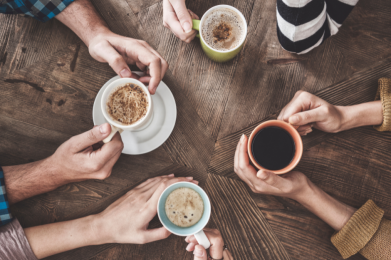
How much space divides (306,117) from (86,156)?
0.94 metres

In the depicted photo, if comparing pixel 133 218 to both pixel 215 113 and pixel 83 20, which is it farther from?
pixel 83 20

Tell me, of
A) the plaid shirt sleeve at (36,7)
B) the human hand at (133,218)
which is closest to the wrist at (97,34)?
the plaid shirt sleeve at (36,7)

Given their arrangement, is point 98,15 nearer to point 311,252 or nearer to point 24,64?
point 24,64

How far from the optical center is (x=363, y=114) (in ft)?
3.59

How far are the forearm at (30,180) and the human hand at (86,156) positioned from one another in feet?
0.14

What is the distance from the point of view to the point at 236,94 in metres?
1.18

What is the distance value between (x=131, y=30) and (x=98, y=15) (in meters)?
0.16

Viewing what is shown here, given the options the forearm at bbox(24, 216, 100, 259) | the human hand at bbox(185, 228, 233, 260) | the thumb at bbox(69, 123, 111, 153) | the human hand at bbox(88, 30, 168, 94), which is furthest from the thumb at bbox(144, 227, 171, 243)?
the human hand at bbox(88, 30, 168, 94)

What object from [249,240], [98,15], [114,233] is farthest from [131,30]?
[249,240]

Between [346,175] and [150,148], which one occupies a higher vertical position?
[150,148]

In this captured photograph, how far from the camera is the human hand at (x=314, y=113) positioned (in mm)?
1020

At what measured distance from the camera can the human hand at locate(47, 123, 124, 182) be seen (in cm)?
93

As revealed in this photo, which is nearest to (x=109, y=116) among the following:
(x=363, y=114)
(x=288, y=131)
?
(x=288, y=131)

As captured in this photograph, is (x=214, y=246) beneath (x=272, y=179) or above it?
beneath
